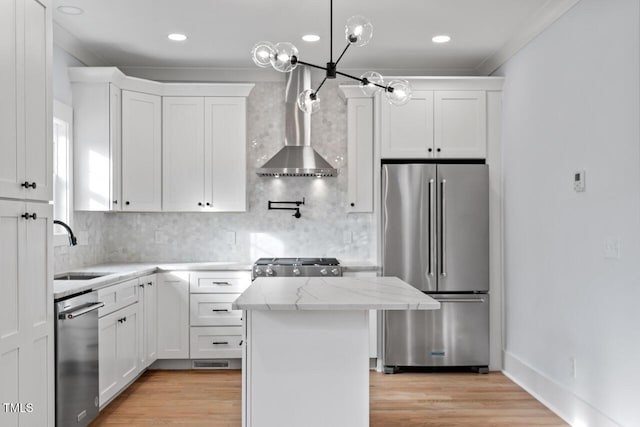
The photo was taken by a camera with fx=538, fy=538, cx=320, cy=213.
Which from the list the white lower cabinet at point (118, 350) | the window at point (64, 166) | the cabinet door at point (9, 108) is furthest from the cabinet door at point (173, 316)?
the cabinet door at point (9, 108)

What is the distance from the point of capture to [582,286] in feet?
10.9

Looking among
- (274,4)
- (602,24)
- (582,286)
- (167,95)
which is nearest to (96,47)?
(167,95)

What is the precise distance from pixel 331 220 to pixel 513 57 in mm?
2173

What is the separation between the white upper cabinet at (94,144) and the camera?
447 cm

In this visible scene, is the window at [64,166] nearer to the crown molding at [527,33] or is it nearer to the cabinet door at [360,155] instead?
the cabinet door at [360,155]

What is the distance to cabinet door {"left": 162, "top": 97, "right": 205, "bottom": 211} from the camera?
16.0ft

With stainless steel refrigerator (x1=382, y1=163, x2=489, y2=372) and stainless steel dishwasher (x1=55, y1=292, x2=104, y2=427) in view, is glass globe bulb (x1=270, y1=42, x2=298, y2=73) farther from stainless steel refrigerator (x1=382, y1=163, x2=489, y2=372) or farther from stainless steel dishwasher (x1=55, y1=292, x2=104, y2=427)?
stainless steel refrigerator (x1=382, y1=163, x2=489, y2=372)

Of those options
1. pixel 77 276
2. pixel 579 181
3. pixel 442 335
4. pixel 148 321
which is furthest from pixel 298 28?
pixel 442 335

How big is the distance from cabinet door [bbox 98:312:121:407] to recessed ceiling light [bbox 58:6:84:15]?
2113 mm

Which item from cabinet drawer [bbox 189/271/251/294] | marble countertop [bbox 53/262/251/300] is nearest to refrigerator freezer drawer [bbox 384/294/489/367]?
cabinet drawer [bbox 189/271/251/294]

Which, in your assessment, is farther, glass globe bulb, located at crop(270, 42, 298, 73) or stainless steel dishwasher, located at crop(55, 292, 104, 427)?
stainless steel dishwasher, located at crop(55, 292, 104, 427)

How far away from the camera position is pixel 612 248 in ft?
9.79

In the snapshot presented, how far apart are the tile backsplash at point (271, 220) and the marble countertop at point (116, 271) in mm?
351

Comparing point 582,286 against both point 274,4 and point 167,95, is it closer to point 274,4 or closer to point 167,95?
point 274,4
